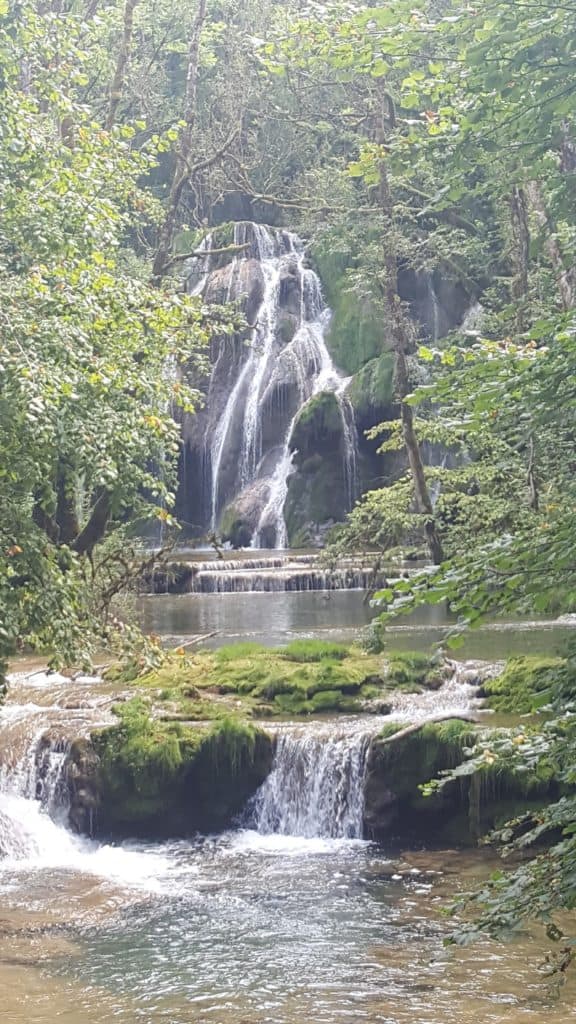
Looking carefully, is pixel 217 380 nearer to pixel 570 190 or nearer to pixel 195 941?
pixel 195 941

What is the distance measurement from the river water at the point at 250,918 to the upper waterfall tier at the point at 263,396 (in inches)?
687

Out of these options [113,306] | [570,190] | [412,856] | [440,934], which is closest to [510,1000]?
[440,934]

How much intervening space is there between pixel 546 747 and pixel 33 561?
136 inches

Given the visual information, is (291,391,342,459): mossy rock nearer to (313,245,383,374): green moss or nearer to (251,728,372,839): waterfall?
(313,245,383,374): green moss

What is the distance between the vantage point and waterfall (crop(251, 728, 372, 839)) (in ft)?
35.0

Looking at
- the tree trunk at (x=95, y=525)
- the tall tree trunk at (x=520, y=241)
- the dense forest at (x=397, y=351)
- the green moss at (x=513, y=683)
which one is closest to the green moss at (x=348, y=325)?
the tall tree trunk at (x=520, y=241)

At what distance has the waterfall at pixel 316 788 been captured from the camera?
1067 cm

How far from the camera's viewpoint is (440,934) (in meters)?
7.76

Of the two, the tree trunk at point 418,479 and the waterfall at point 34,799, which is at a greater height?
the tree trunk at point 418,479

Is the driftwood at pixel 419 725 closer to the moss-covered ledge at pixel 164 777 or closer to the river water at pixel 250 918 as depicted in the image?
the river water at pixel 250 918

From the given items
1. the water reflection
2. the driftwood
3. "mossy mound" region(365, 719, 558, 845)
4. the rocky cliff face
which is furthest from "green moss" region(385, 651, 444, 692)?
the rocky cliff face

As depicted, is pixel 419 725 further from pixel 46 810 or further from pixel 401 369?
pixel 401 369

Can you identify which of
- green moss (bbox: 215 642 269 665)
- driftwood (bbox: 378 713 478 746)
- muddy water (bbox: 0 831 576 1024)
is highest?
green moss (bbox: 215 642 269 665)

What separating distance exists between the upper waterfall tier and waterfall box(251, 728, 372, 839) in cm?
1840
